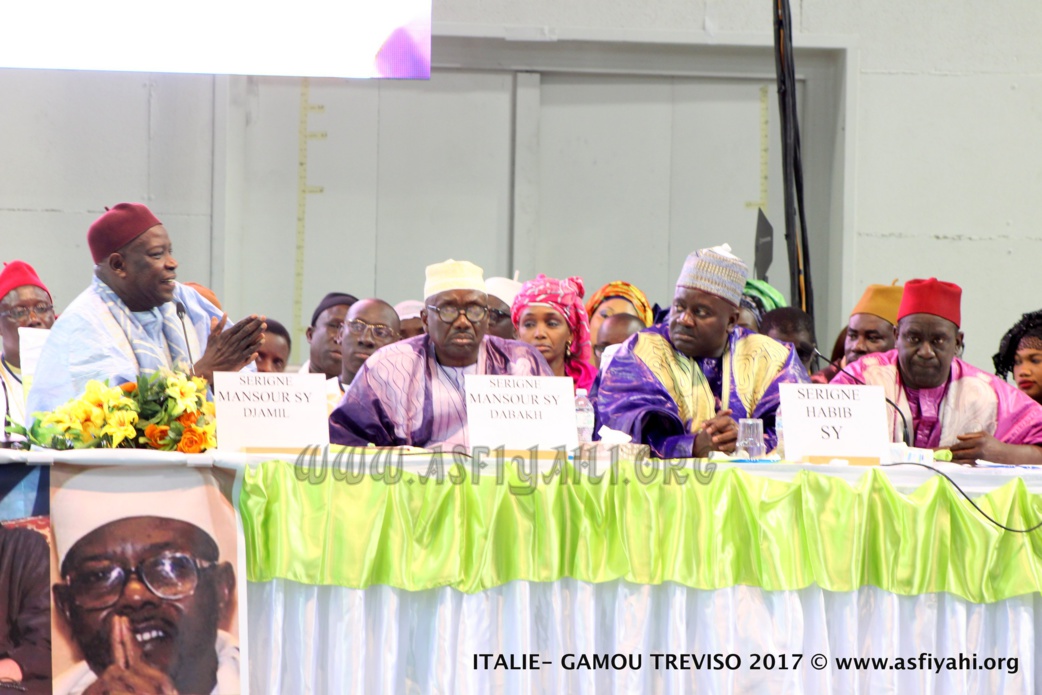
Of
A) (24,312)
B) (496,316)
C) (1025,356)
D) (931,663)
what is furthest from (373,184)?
(931,663)

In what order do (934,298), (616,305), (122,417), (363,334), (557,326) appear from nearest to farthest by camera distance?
1. (122,417)
2. (934,298)
3. (363,334)
4. (557,326)
5. (616,305)

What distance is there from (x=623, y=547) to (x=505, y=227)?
448cm

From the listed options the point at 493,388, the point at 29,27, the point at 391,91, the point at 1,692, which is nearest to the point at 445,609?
the point at 493,388

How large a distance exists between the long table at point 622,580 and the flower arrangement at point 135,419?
0.10 m

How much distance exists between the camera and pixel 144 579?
2.69 m

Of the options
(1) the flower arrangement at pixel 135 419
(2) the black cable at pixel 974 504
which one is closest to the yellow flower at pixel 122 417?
(1) the flower arrangement at pixel 135 419

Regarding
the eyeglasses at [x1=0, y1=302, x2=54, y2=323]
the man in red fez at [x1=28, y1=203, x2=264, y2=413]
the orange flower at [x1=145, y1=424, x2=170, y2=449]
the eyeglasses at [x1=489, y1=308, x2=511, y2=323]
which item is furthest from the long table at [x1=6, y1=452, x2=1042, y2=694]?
the eyeglasses at [x1=0, y1=302, x2=54, y2=323]

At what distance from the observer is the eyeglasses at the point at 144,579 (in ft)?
8.76

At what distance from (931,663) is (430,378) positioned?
1706mm

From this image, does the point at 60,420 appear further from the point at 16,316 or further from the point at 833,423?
the point at 16,316

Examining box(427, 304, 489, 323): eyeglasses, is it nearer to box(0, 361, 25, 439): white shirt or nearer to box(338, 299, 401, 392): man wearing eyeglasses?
box(338, 299, 401, 392): man wearing eyeglasses

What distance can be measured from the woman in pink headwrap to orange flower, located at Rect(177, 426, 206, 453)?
2087mm

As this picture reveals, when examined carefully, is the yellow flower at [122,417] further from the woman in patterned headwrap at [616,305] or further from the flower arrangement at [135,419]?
the woman in patterned headwrap at [616,305]

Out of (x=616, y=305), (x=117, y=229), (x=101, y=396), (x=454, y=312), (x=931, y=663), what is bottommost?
(x=931, y=663)
